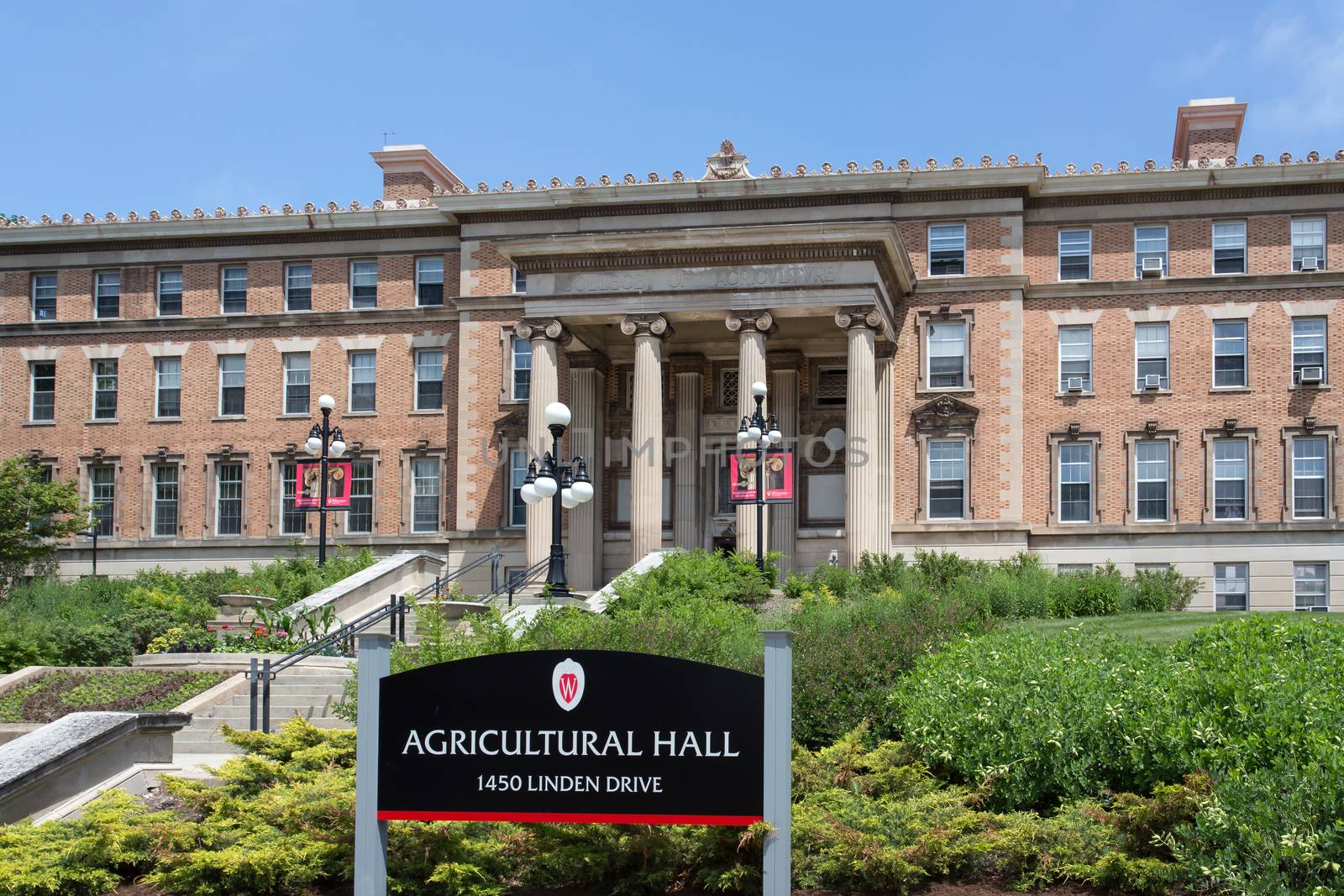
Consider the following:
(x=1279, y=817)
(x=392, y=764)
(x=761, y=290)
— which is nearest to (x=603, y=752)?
(x=392, y=764)

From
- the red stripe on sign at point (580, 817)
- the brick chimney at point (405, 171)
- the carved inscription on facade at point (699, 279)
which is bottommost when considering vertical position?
the red stripe on sign at point (580, 817)

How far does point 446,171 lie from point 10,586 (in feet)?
60.5

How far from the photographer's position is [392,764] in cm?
905

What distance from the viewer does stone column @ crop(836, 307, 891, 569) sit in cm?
3472

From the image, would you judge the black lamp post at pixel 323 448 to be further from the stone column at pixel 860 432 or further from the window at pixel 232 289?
the stone column at pixel 860 432

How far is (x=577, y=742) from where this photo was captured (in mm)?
8906

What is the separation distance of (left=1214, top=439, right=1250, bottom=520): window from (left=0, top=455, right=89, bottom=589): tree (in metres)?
31.1

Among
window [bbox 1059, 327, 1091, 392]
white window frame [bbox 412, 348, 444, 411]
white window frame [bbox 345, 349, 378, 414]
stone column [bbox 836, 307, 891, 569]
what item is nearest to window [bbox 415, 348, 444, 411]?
white window frame [bbox 412, 348, 444, 411]

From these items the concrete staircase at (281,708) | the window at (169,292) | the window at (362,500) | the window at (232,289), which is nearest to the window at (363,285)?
the window at (232,289)

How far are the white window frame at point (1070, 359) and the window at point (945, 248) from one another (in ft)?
11.2

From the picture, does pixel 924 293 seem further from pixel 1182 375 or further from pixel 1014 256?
pixel 1182 375

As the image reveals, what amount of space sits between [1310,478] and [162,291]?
112ft

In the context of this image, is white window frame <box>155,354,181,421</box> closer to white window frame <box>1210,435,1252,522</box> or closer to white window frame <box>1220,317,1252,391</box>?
white window frame <box>1220,317,1252,391</box>

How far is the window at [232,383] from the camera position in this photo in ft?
145
